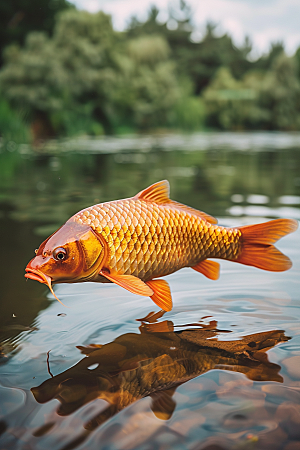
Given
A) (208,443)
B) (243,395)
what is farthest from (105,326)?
(208,443)

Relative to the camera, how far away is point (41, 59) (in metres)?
22.3

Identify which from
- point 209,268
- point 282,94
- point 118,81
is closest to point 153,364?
point 209,268

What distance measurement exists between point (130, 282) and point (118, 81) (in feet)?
92.8

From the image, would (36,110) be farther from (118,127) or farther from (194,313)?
(194,313)

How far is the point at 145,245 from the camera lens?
194 centimetres

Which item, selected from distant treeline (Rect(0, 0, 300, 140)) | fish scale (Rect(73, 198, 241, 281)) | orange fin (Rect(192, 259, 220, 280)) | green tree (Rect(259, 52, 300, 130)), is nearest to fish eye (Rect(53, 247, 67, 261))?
fish scale (Rect(73, 198, 241, 281))

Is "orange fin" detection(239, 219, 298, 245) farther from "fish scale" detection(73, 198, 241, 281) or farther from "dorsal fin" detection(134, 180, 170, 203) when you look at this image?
"dorsal fin" detection(134, 180, 170, 203)

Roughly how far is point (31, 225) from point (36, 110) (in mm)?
19223

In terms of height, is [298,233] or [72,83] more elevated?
[72,83]

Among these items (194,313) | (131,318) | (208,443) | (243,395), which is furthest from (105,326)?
(208,443)

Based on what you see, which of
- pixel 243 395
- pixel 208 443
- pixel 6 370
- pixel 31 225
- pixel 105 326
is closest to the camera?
pixel 208 443

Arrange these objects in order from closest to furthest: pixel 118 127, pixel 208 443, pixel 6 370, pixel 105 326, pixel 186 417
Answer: pixel 208 443 → pixel 186 417 → pixel 6 370 → pixel 105 326 → pixel 118 127

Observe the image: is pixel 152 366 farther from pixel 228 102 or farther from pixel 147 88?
pixel 228 102

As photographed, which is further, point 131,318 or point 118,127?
point 118,127
